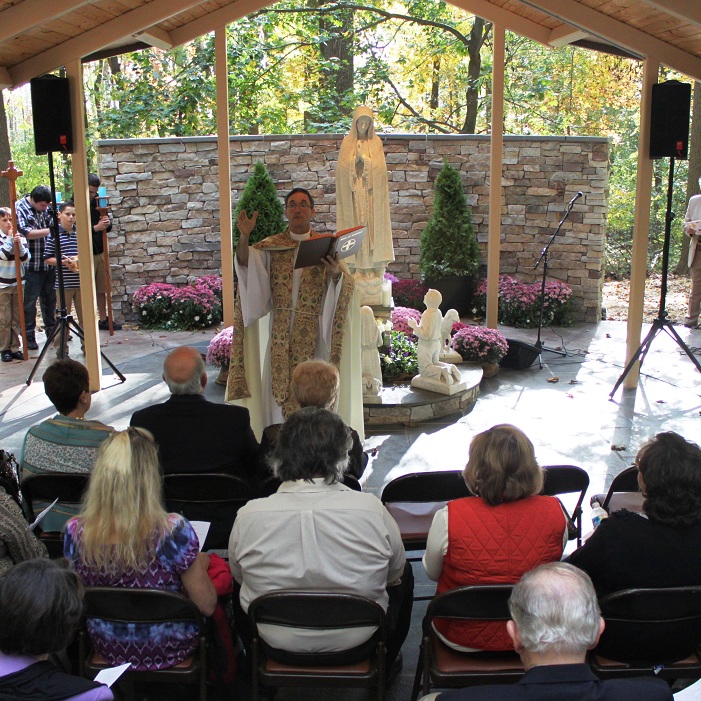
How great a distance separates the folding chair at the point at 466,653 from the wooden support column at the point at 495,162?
5.80m

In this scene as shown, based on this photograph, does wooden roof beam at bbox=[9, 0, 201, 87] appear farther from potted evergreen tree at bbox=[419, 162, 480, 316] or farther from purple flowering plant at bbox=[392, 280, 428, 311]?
purple flowering plant at bbox=[392, 280, 428, 311]

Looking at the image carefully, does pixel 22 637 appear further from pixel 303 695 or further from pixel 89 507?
pixel 303 695

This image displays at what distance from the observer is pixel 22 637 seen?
74.9 inches

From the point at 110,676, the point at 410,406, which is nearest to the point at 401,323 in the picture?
the point at 410,406

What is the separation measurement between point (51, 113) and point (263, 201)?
12.5 feet

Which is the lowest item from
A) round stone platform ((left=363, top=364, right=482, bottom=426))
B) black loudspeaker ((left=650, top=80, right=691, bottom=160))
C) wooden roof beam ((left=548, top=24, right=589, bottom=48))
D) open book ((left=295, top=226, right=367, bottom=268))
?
round stone platform ((left=363, top=364, right=482, bottom=426))

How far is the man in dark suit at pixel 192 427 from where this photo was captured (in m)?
3.29

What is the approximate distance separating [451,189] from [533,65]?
6089 millimetres

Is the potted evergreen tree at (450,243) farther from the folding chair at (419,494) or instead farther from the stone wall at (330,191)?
the folding chair at (419,494)

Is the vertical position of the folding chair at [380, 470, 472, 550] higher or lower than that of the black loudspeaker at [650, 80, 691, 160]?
lower

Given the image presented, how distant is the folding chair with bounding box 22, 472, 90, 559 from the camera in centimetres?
311

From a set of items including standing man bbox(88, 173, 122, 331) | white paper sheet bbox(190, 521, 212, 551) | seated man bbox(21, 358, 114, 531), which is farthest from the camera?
standing man bbox(88, 173, 122, 331)

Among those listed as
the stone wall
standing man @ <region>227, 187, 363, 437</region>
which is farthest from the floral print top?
the stone wall

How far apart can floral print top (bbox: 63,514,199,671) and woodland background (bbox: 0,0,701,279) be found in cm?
1051
